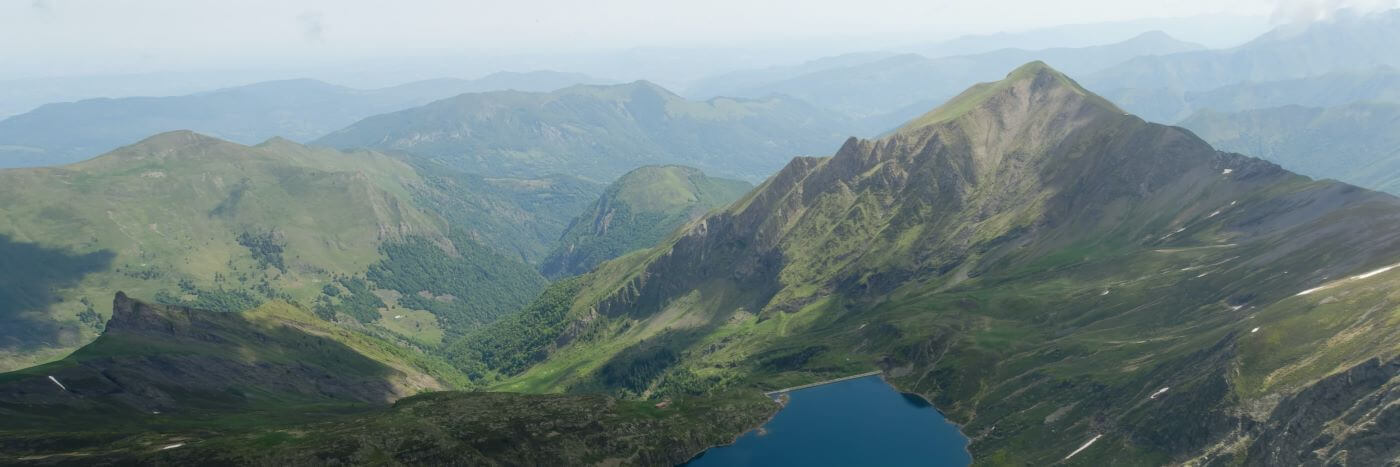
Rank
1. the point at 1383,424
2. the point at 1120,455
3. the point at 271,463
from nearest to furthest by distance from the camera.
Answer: the point at 1383,424 → the point at 271,463 → the point at 1120,455

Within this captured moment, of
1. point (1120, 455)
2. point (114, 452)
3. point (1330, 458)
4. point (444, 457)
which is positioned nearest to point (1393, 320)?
point (1330, 458)

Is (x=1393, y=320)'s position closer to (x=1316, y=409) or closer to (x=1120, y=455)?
(x=1316, y=409)

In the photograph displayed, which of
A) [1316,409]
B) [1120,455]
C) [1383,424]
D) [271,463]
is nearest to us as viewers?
[1383,424]

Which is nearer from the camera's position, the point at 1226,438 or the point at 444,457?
the point at 1226,438

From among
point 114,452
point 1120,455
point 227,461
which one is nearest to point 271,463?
point 227,461

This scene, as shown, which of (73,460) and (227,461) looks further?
(227,461)

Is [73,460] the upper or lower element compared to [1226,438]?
upper

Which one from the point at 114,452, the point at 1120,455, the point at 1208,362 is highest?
the point at 114,452

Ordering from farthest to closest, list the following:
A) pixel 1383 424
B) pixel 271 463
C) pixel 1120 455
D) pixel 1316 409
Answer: pixel 1120 455
pixel 271 463
pixel 1316 409
pixel 1383 424

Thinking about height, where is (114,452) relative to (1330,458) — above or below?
above

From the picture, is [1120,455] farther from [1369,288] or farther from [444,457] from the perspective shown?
[444,457]
